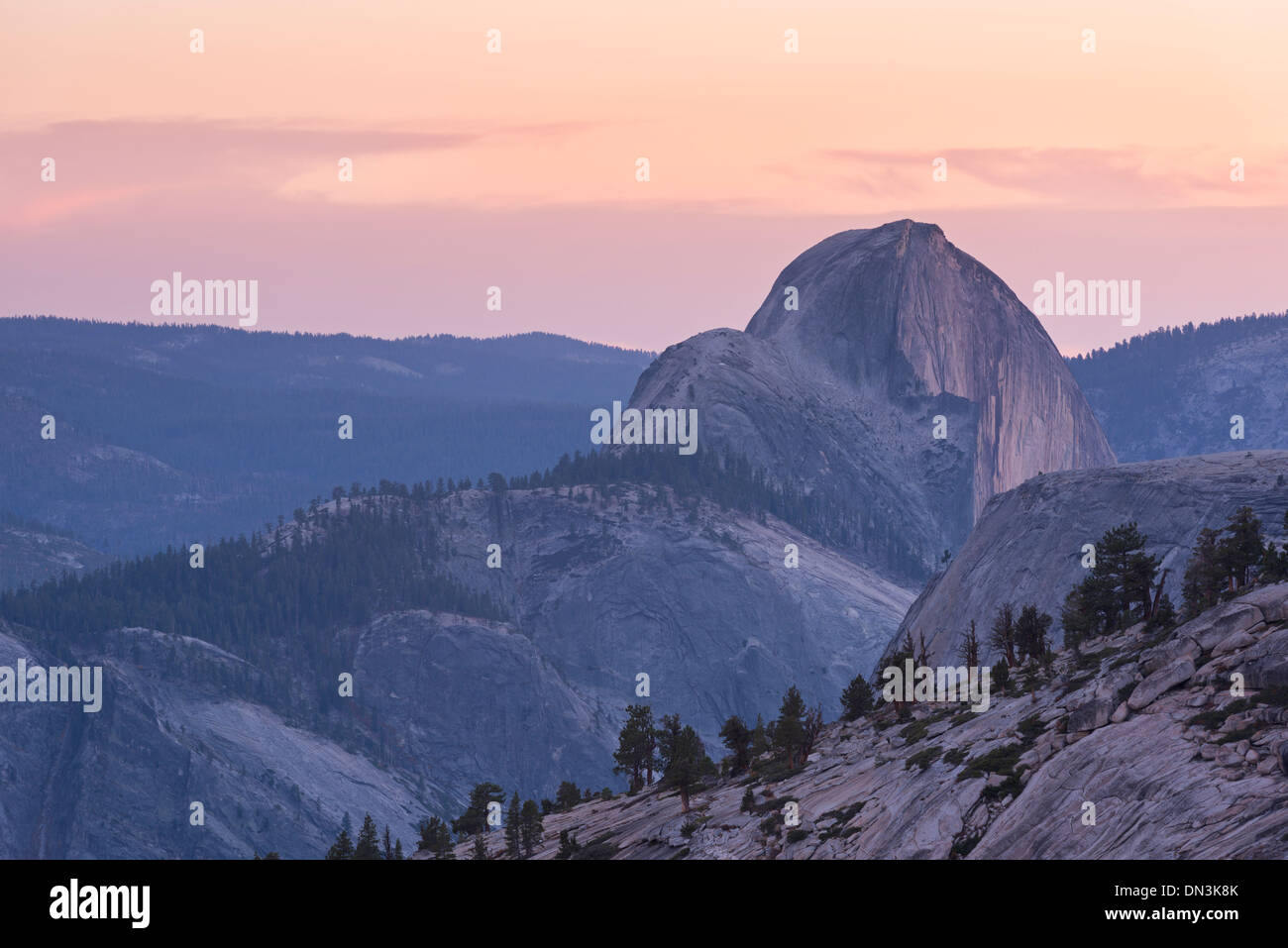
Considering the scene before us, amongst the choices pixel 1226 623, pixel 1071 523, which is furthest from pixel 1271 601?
pixel 1071 523

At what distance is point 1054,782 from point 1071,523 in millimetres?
106407

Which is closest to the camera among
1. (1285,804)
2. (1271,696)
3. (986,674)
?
(1285,804)

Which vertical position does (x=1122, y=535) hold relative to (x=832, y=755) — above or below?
above

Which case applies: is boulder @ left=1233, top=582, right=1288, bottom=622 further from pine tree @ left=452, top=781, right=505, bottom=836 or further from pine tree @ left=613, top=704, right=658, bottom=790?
pine tree @ left=452, top=781, right=505, bottom=836

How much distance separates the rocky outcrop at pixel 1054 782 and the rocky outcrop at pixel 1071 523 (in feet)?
213

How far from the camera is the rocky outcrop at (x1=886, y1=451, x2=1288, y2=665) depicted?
162m

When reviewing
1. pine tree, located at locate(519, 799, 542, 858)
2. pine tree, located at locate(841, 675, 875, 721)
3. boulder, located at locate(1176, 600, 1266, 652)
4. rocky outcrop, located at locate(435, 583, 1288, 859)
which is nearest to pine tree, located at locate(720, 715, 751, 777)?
rocky outcrop, located at locate(435, 583, 1288, 859)

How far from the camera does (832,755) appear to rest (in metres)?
98.3

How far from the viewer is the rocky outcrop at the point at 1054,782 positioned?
2475 inches

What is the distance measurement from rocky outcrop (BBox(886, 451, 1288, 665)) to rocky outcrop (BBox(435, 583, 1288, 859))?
64791 millimetres
